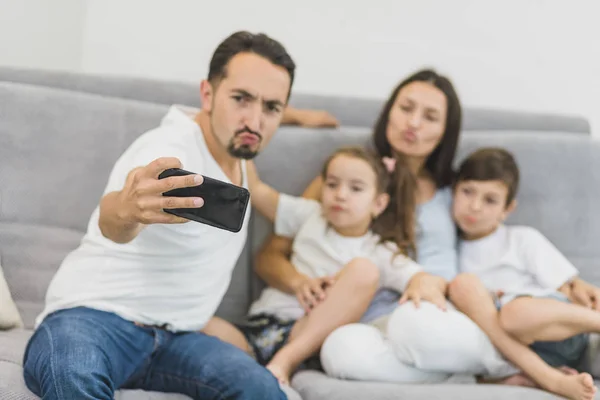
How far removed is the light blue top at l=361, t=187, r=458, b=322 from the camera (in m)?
1.75

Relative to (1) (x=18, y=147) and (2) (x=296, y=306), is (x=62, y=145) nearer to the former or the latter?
(1) (x=18, y=147)

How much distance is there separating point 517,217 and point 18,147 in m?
1.28

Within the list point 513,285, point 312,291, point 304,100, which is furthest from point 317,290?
point 304,100

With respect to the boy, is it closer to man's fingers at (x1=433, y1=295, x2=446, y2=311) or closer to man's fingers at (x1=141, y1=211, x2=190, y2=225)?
man's fingers at (x1=433, y1=295, x2=446, y2=311)

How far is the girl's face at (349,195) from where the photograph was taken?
1.64 m

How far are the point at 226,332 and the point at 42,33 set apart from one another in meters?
1.13

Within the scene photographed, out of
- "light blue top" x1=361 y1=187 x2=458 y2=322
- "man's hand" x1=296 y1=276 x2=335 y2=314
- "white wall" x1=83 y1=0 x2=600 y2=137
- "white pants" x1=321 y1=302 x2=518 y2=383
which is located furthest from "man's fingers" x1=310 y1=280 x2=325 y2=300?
"white wall" x1=83 y1=0 x2=600 y2=137

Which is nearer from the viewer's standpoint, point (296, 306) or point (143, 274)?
point (143, 274)

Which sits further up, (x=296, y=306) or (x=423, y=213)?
(x=423, y=213)

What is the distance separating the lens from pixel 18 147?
154 cm

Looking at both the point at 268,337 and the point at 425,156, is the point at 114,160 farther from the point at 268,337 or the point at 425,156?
the point at 425,156

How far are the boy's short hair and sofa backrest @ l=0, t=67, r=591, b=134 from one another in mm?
271

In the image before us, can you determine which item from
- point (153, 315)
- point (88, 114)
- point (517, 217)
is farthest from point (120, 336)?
point (517, 217)

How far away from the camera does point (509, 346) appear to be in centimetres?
144
